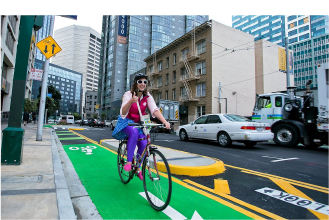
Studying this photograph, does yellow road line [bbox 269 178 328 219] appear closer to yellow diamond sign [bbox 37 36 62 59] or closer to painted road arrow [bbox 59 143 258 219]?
painted road arrow [bbox 59 143 258 219]

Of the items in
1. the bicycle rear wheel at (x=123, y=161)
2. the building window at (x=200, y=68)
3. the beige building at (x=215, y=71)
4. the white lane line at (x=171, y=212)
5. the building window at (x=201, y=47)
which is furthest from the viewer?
the building window at (x=201, y=47)

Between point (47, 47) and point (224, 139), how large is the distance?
29.0 feet

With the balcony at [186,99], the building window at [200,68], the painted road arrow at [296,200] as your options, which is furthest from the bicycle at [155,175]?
the building window at [200,68]

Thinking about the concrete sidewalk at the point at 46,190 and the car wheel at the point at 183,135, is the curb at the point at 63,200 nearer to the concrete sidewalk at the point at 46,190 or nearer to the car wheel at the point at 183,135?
the concrete sidewalk at the point at 46,190

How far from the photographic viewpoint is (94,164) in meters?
5.02

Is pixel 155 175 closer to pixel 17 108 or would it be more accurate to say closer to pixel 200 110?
pixel 17 108

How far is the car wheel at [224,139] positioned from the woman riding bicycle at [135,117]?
6.37 meters

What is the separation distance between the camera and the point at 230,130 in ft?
28.3

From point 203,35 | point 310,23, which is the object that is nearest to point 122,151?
point 203,35

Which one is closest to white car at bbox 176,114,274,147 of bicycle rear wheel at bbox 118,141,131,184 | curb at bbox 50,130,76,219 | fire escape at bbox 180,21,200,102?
bicycle rear wheel at bbox 118,141,131,184

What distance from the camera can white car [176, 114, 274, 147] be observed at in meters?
8.20

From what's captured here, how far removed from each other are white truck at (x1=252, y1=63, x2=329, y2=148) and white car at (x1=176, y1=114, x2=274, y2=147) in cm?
135

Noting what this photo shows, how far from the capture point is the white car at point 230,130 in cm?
820

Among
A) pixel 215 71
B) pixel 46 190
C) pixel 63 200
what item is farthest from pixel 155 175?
pixel 215 71
